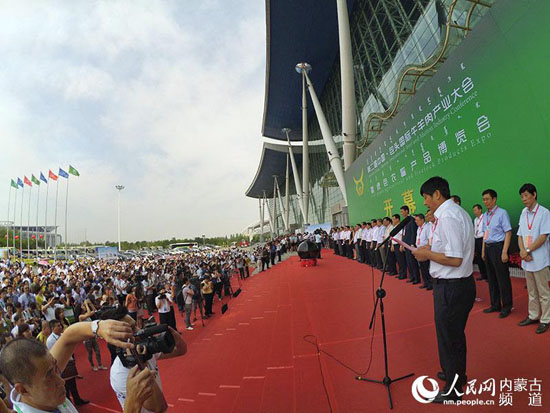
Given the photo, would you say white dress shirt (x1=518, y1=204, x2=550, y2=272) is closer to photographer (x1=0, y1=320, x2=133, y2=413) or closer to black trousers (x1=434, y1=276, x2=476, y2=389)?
black trousers (x1=434, y1=276, x2=476, y2=389)

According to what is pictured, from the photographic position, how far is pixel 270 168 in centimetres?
4956

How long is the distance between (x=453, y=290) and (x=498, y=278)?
6.95ft

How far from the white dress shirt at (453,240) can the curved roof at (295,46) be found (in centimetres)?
2336

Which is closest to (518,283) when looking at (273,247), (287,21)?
(273,247)

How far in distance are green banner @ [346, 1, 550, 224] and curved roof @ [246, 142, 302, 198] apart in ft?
106

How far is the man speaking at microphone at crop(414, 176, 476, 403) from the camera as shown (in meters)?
2.18

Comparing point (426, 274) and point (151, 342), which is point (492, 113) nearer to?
point (426, 274)

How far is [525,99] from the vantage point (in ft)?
14.7

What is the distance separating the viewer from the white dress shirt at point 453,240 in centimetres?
218

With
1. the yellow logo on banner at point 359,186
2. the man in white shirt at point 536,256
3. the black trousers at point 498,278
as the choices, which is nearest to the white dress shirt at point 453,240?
the man in white shirt at point 536,256

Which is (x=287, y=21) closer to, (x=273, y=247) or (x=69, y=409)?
(x=273, y=247)

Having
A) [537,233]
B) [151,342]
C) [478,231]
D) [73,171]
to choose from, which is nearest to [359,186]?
[478,231]

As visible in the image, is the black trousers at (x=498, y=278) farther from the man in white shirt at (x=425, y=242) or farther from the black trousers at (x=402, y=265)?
the black trousers at (x=402, y=265)

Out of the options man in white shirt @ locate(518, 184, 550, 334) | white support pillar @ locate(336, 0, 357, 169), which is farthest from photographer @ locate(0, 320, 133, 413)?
white support pillar @ locate(336, 0, 357, 169)
